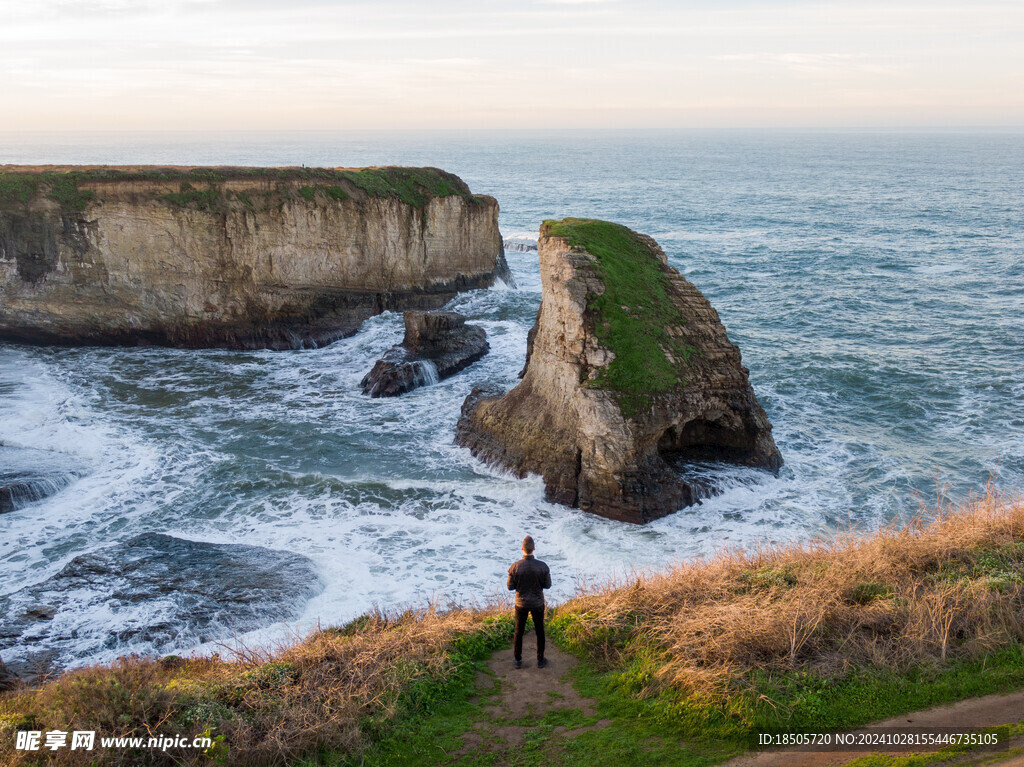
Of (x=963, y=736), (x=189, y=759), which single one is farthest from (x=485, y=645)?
(x=963, y=736)

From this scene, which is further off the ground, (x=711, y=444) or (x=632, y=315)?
(x=632, y=315)

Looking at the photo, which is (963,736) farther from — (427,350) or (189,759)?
(427,350)

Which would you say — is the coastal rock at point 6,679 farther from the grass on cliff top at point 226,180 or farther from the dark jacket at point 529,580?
the grass on cliff top at point 226,180

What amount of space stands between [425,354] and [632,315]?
10.8 m

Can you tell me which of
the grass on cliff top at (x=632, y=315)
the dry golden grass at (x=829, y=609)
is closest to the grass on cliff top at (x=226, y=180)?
the grass on cliff top at (x=632, y=315)

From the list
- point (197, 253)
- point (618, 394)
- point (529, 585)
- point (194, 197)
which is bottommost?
point (529, 585)

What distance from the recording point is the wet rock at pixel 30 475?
59.4 ft

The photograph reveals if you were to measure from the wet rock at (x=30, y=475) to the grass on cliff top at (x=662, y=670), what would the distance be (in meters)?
10.3

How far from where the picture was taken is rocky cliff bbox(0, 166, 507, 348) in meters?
31.1

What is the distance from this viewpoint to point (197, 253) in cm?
3238

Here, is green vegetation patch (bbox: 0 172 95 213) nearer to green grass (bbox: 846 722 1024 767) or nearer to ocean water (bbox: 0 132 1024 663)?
ocean water (bbox: 0 132 1024 663)

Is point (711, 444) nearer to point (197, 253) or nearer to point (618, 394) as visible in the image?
point (618, 394)

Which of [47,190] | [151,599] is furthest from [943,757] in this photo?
[47,190]

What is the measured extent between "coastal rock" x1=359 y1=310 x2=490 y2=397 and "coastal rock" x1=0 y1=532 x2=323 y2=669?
35.8ft
